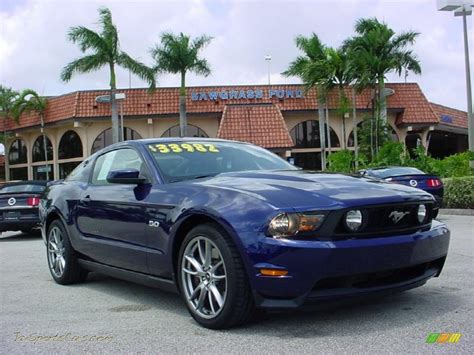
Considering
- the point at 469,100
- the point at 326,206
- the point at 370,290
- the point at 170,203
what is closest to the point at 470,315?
the point at 370,290

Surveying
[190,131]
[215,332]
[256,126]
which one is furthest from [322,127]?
[215,332]

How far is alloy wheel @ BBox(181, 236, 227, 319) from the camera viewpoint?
4.23 metres

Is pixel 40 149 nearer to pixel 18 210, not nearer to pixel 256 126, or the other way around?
pixel 256 126

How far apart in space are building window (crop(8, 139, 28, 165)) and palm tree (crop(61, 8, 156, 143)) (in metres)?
10.6

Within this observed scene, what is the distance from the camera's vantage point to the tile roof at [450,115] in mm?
36331

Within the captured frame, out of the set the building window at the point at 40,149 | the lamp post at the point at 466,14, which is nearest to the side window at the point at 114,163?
the lamp post at the point at 466,14

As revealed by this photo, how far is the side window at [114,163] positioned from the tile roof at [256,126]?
24.3 m

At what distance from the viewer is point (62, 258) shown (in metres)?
6.45

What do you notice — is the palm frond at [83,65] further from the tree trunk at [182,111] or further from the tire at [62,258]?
the tire at [62,258]

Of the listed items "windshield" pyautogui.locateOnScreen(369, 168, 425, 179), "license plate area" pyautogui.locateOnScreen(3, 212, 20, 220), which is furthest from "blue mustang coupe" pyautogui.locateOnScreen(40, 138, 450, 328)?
"license plate area" pyautogui.locateOnScreen(3, 212, 20, 220)

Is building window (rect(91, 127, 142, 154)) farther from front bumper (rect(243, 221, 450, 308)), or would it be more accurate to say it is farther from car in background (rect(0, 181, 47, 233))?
front bumper (rect(243, 221, 450, 308))

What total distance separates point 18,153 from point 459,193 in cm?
3154

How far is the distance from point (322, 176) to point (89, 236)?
2.51 meters

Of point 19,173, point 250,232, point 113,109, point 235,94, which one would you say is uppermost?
point 235,94
